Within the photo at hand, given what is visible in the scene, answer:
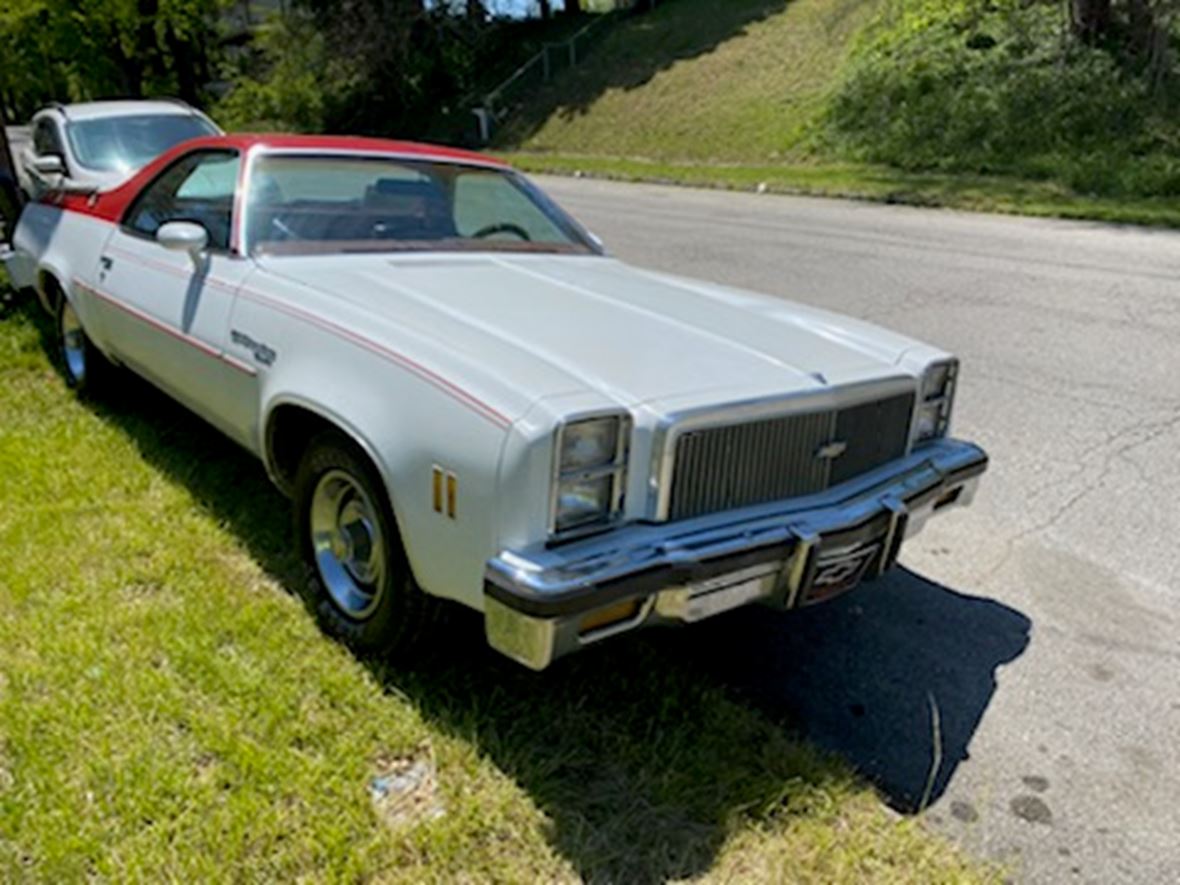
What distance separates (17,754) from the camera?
8.05ft

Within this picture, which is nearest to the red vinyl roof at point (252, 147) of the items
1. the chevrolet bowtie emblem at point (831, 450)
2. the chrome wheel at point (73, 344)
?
the chrome wheel at point (73, 344)

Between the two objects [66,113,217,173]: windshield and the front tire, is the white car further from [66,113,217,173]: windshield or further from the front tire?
the front tire

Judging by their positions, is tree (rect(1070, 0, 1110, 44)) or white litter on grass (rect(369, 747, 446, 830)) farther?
tree (rect(1070, 0, 1110, 44))

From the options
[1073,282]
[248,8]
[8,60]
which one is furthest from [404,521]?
[248,8]

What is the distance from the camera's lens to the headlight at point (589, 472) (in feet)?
7.33

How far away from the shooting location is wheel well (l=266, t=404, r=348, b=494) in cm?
302

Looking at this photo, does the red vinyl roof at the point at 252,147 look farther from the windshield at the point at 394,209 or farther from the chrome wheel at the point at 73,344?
the chrome wheel at the point at 73,344

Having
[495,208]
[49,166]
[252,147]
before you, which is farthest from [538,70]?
[252,147]

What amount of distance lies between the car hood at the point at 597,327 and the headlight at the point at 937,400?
14cm

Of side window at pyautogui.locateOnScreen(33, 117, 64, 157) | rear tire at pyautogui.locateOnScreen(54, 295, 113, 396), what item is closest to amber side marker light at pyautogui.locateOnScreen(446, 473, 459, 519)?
rear tire at pyautogui.locateOnScreen(54, 295, 113, 396)

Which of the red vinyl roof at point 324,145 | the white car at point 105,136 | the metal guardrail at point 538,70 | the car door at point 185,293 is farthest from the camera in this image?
the metal guardrail at point 538,70

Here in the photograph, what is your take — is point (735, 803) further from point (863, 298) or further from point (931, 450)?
point (863, 298)

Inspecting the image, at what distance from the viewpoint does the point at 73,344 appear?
5191mm

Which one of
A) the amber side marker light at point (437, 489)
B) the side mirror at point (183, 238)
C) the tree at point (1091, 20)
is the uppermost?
the tree at point (1091, 20)
